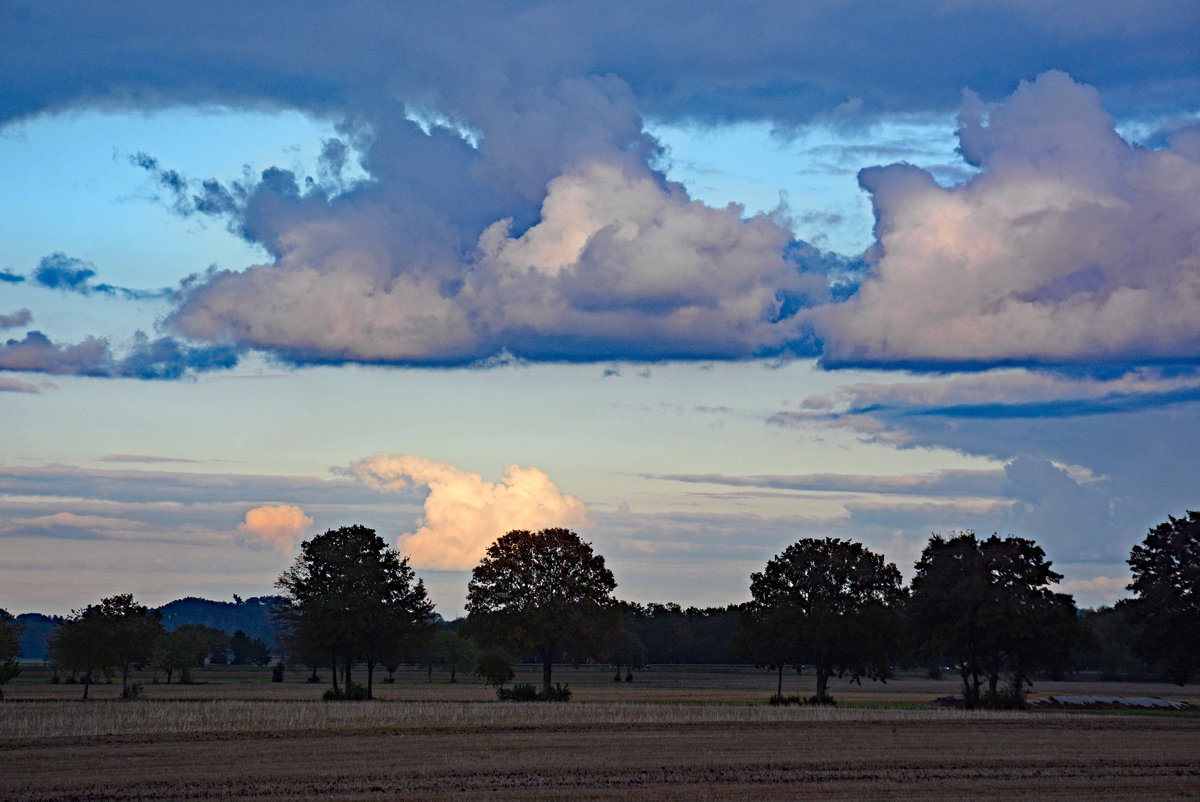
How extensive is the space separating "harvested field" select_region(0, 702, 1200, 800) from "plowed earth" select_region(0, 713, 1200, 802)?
0.25ft

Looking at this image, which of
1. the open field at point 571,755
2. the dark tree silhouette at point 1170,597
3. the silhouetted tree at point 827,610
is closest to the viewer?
the open field at point 571,755

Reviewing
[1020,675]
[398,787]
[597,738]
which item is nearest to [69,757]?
[398,787]

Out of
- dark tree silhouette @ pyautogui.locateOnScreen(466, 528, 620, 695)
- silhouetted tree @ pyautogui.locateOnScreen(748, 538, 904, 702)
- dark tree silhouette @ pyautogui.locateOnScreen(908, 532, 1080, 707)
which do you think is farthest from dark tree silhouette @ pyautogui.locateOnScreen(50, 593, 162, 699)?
dark tree silhouette @ pyautogui.locateOnScreen(908, 532, 1080, 707)

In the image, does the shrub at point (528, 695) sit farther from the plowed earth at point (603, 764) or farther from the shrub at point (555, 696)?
the plowed earth at point (603, 764)

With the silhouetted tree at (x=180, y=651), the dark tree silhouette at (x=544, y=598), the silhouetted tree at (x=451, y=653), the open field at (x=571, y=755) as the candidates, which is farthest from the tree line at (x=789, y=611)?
the silhouetted tree at (x=451, y=653)

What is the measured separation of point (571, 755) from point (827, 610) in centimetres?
5052

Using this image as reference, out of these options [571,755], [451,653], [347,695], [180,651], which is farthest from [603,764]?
[451,653]

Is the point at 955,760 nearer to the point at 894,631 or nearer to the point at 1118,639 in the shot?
the point at 894,631

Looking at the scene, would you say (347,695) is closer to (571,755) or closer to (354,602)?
(354,602)

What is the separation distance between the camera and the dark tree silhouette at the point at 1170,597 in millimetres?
72938

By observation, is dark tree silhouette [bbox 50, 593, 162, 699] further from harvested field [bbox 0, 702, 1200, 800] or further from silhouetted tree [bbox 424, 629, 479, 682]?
silhouetted tree [bbox 424, 629, 479, 682]

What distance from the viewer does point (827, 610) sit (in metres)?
84.2

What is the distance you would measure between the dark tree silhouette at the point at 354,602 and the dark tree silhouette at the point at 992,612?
38.3 meters

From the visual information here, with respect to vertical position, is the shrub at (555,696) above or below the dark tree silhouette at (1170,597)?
below
